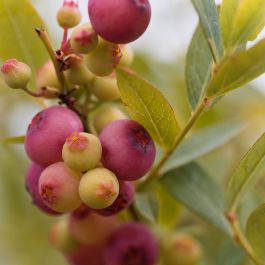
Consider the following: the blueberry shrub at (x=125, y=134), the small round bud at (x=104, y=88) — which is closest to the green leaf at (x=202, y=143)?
the blueberry shrub at (x=125, y=134)

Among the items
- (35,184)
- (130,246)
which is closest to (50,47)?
(35,184)

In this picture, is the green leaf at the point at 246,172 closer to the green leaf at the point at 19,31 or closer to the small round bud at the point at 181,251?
the small round bud at the point at 181,251

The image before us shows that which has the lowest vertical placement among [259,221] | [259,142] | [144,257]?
[144,257]

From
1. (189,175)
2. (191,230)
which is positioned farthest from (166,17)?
(189,175)

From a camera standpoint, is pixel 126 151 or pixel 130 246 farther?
pixel 130 246

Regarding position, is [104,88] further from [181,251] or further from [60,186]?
[181,251]

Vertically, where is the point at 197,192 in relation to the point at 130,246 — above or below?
above

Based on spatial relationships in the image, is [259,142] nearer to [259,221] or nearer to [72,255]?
[259,221]
